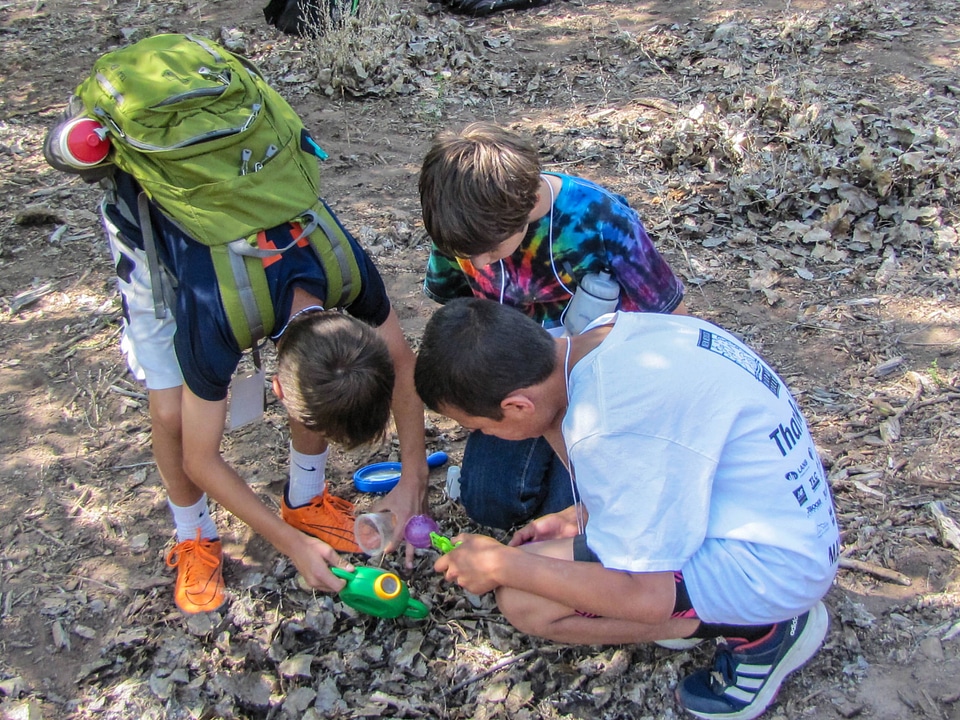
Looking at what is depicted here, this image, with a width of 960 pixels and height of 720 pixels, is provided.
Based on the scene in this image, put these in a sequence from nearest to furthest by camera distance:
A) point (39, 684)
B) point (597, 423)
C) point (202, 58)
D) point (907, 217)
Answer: point (597, 423), point (202, 58), point (39, 684), point (907, 217)

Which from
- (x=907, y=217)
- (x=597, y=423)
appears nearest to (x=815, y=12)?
(x=907, y=217)

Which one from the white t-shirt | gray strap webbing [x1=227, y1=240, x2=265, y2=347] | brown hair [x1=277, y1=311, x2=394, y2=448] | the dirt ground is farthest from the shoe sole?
gray strap webbing [x1=227, y1=240, x2=265, y2=347]

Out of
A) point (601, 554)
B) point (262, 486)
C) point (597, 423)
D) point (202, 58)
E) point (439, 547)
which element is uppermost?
point (202, 58)

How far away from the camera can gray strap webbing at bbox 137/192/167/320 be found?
2184 millimetres

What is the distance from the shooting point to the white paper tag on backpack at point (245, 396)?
2.49 m

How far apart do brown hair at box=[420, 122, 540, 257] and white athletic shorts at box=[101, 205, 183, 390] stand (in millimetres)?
788

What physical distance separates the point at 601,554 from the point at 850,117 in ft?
12.9

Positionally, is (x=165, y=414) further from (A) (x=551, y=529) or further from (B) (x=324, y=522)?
(A) (x=551, y=529)

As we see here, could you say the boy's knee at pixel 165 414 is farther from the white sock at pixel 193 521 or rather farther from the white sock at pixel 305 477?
the white sock at pixel 305 477

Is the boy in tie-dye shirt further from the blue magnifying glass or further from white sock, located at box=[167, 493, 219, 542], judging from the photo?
white sock, located at box=[167, 493, 219, 542]

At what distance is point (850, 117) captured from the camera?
15.7ft

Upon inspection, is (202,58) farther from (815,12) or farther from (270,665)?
(815,12)

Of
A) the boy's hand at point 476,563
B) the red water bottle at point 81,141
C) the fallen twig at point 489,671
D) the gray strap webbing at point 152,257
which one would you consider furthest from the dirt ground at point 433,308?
the red water bottle at point 81,141

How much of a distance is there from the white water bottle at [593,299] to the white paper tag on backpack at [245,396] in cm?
95
